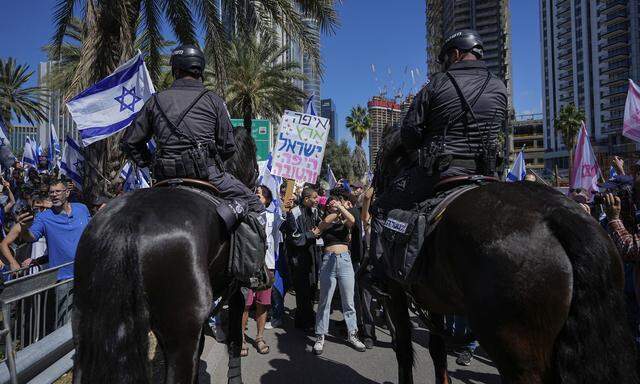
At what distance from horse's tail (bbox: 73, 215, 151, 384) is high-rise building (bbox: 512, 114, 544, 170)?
148044 mm

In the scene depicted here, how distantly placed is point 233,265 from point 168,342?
0.87m

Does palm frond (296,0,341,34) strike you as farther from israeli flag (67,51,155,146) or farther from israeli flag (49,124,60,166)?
israeli flag (49,124,60,166)

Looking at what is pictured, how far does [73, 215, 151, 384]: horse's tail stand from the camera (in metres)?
2.67

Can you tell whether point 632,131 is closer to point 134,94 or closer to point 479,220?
point 479,220

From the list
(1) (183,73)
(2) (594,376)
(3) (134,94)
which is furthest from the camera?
(3) (134,94)

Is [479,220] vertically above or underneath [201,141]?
underneath

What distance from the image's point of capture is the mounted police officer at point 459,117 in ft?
10.8

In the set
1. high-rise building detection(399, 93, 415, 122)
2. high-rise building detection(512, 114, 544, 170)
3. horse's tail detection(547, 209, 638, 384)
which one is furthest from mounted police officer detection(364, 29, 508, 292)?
high-rise building detection(512, 114, 544, 170)

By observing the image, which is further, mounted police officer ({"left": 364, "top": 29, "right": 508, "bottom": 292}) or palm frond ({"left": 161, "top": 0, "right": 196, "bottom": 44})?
palm frond ({"left": 161, "top": 0, "right": 196, "bottom": 44})

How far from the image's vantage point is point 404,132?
11.9 feet

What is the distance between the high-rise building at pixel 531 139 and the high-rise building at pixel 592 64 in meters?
5.35

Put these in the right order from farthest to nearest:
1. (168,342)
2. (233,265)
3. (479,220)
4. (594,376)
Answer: (233,265) < (168,342) < (479,220) < (594,376)

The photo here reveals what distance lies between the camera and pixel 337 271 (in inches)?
263

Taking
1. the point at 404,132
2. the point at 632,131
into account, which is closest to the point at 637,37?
the point at 632,131
